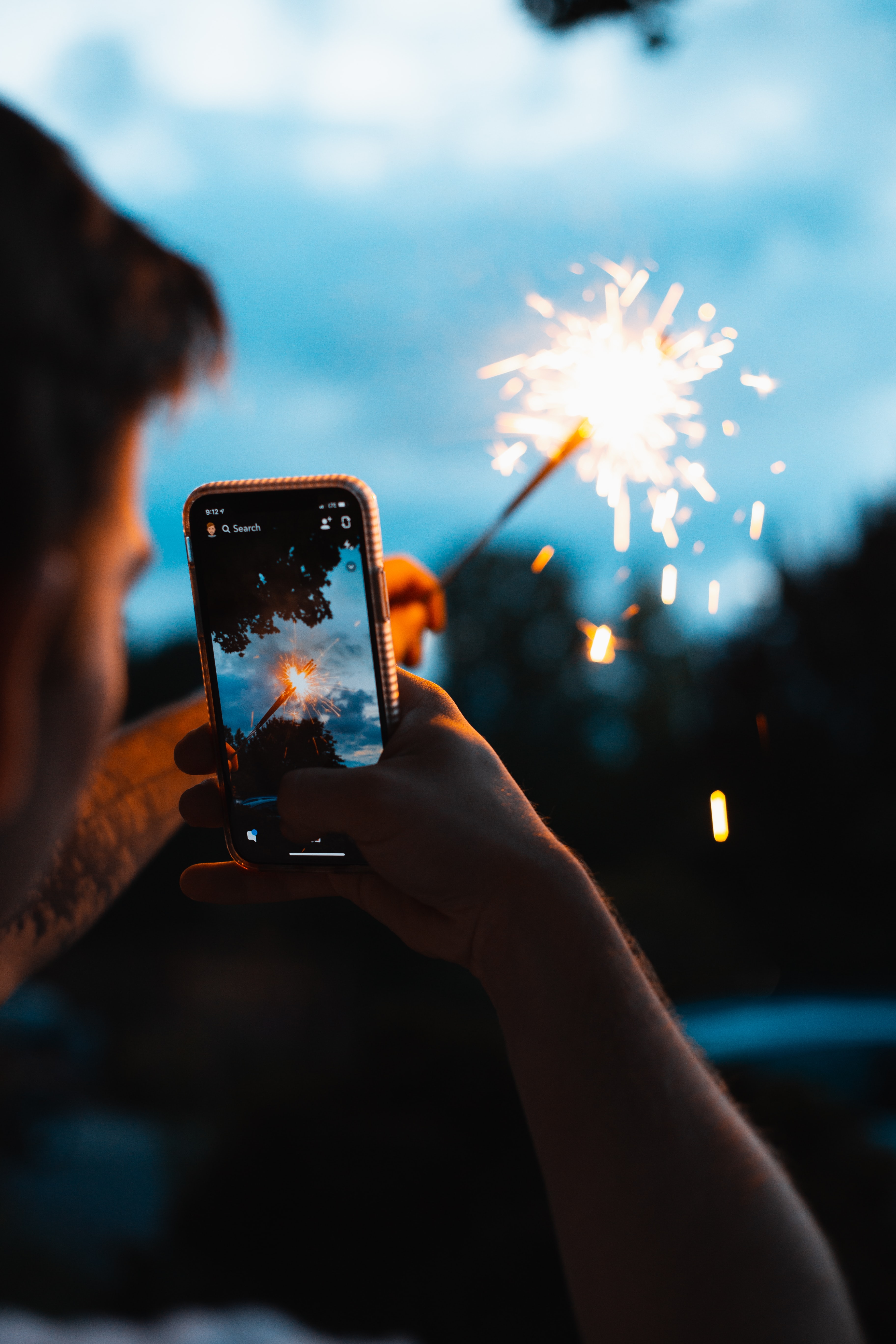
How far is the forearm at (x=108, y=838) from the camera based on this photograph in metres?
0.78

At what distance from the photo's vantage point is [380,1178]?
7.30ft

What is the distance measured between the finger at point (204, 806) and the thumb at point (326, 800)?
13 cm

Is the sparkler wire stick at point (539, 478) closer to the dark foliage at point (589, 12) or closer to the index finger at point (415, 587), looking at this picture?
the index finger at point (415, 587)

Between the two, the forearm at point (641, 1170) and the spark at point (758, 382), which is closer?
the forearm at point (641, 1170)

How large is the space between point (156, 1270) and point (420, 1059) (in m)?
0.93

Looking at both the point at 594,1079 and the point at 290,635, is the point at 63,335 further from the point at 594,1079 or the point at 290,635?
the point at 594,1079

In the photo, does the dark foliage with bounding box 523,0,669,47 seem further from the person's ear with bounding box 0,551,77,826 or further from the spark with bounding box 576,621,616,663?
the person's ear with bounding box 0,551,77,826

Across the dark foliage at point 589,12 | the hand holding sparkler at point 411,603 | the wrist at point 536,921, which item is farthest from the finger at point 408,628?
the dark foliage at point 589,12

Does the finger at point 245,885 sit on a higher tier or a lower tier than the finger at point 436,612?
lower

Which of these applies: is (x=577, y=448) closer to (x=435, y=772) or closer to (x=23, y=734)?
(x=435, y=772)

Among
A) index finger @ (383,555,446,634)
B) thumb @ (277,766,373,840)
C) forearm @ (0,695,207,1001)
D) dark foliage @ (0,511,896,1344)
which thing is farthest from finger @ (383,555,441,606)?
thumb @ (277,766,373,840)

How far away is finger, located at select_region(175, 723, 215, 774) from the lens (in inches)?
29.5

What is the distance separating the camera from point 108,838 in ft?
2.88

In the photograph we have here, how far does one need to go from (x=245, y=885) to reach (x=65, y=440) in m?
0.54
